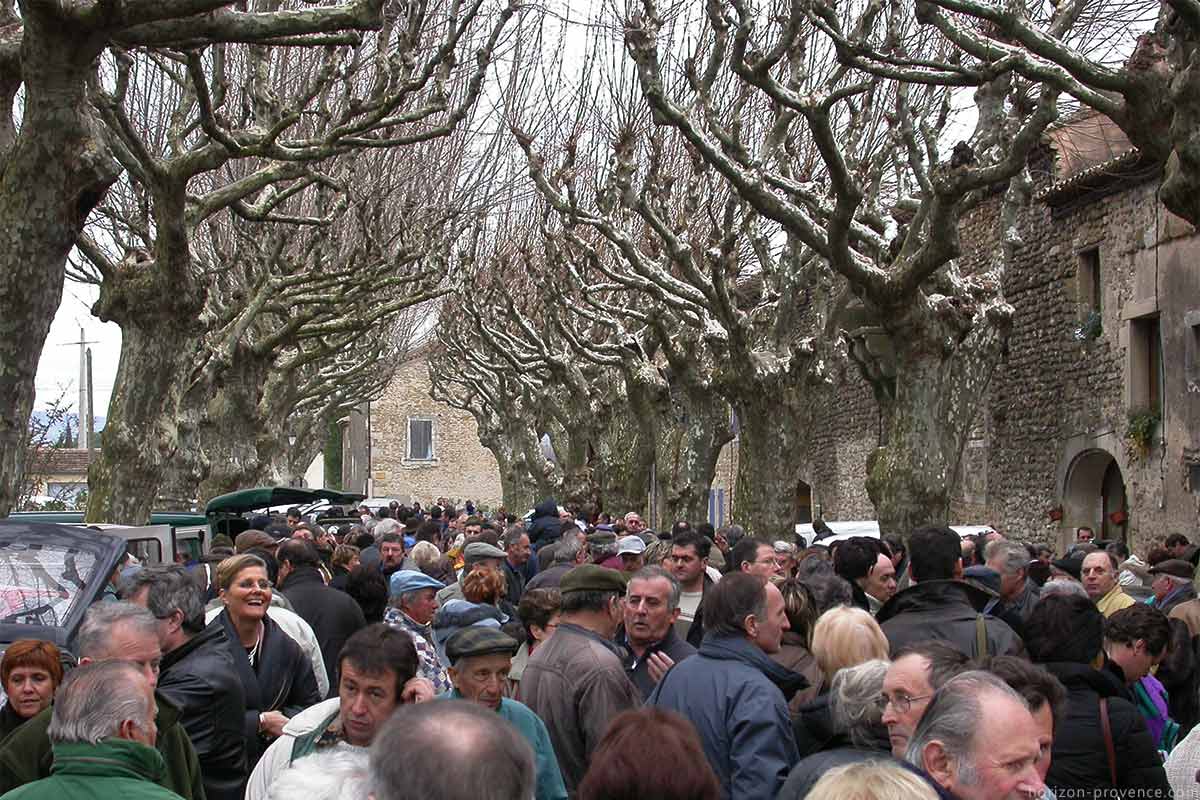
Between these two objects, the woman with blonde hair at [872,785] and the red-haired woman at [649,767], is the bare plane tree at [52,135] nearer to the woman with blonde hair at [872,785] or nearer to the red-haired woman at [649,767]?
the red-haired woman at [649,767]

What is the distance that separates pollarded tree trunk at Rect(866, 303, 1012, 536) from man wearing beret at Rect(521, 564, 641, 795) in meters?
8.91

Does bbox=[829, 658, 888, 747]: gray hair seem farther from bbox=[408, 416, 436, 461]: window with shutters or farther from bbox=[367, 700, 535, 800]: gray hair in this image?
bbox=[408, 416, 436, 461]: window with shutters

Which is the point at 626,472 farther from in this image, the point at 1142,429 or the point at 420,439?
the point at 420,439

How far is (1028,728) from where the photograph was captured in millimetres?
3549

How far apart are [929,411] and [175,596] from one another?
959 centimetres

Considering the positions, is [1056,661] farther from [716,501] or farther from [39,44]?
[716,501]

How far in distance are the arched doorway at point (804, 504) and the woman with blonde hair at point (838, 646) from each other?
132 ft

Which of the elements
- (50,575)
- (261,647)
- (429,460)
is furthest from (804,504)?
(261,647)

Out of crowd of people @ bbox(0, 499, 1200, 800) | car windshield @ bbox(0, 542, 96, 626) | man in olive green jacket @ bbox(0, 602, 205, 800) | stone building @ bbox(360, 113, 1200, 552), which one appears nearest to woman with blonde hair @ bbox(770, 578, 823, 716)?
crowd of people @ bbox(0, 499, 1200, 800)

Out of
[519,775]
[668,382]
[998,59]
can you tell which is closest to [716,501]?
[668,382]

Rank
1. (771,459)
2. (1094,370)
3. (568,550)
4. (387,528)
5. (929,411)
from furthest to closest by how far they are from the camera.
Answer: (1094,370) → (771,459) → (929,411) → (387,528) → (568,550)

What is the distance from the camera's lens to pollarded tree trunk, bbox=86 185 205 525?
1423 centimetres

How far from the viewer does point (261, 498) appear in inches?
850

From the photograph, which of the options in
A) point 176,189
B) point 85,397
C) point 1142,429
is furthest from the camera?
point 85,397
